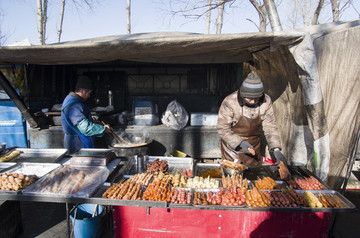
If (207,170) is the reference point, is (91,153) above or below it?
above

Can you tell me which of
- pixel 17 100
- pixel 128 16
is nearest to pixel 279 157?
pixel 17 100

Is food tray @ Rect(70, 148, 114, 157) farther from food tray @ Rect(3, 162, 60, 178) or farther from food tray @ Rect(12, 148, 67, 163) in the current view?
food tray @ Rect(12, 148, 67, 163)

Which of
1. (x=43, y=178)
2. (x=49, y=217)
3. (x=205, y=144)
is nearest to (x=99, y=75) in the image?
(x=205, y=144)

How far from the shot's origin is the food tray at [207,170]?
3488mm

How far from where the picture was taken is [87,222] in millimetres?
3459

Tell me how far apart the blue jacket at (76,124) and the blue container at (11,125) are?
3.27 meters

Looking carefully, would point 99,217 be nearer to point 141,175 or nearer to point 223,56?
point 141,175

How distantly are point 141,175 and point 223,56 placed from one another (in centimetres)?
381

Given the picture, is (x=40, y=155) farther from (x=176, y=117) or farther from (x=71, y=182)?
(x=176, y=117)

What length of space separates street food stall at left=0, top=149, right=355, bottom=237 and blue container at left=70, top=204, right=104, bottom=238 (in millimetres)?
702

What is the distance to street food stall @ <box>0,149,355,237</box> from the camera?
263 cm

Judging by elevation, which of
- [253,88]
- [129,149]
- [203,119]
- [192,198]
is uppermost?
[253,88]

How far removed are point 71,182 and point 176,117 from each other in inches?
166

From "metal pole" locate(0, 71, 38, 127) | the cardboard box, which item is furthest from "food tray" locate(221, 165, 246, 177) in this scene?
"metal pole" locate(0, 71, 38, 127)
